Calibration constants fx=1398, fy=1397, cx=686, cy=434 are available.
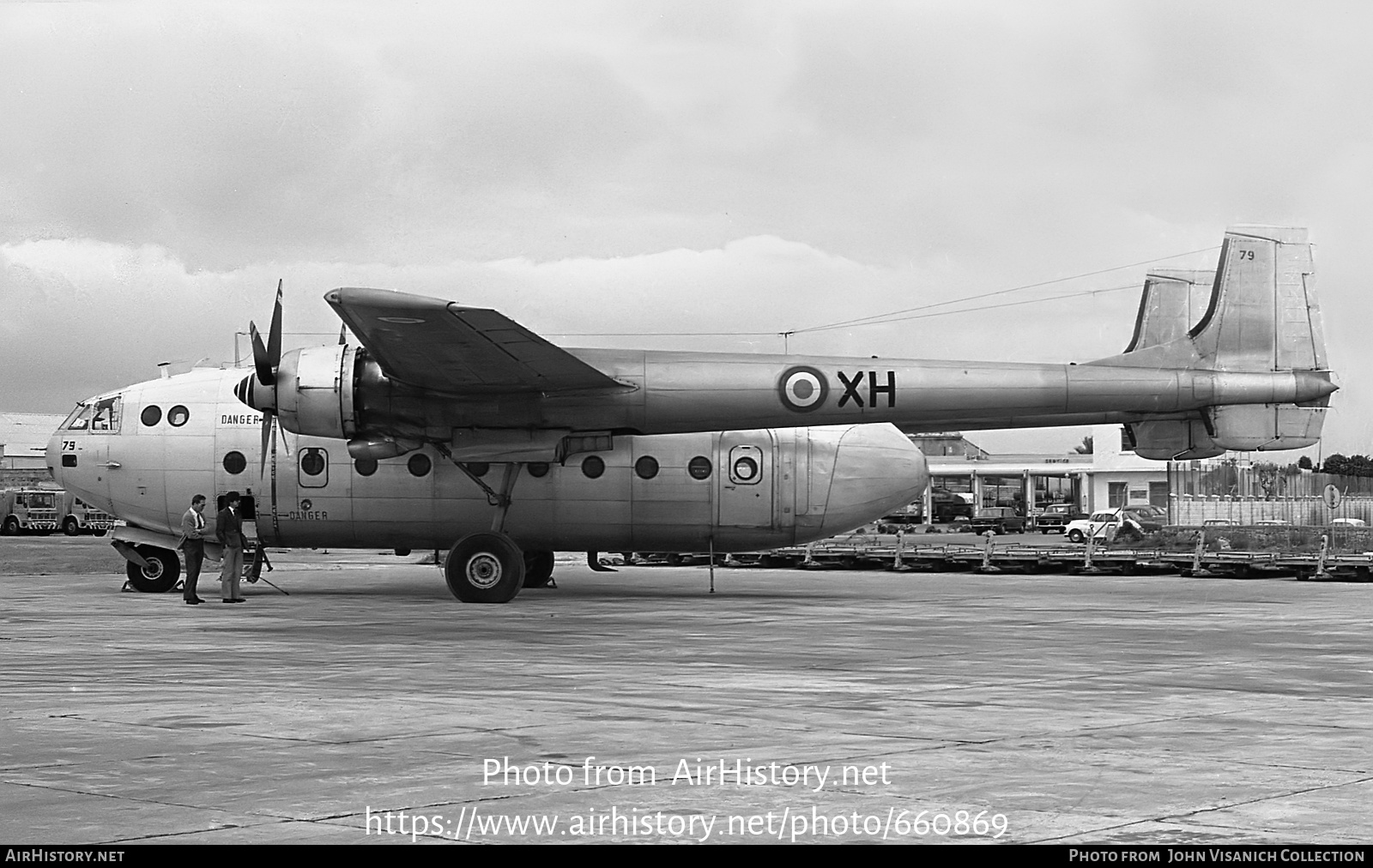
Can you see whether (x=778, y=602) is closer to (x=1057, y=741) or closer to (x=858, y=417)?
(x=858, y=417)

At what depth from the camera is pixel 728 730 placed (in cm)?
1001

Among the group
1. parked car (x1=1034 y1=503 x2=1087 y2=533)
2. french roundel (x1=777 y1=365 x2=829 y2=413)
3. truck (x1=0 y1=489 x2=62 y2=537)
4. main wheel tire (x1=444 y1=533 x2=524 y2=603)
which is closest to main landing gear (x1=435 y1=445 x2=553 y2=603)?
main wheel tire (x1=444 y1=533 x2=524 y2=603)

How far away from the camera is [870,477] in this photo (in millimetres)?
26688

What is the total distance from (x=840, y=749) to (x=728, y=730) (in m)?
1.11

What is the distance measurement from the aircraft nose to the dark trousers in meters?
11.3

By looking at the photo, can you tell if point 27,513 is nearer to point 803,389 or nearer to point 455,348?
point 455,348

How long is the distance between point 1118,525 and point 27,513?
52189 millimetres

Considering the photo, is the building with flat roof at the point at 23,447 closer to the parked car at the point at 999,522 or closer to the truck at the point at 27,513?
the truck at the point at 27,513

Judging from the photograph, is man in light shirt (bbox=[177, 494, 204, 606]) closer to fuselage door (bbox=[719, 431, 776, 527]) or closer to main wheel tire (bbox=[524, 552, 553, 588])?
main wheel tire (bbox=[524, 552, 553, 588])

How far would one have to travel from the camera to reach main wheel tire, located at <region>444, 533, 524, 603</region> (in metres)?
24.0

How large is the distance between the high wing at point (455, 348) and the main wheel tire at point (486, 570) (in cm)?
277

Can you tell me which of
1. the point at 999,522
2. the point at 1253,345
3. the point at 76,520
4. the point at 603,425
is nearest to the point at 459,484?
the point at 603,425

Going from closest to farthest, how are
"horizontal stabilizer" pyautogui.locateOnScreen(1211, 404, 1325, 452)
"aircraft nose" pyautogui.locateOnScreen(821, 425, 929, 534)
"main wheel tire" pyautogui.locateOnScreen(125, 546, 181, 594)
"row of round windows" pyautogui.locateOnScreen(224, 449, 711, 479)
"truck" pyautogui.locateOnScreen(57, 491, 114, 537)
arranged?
"horizontal stabilizer" pyautogui.locateOnScreen(1211, 404, 1325, 452) < "row of round windows" pyautogui.locateOnScreen(224, 449, 711, 479) < "aircraft nose" pyautogui.locateOnScreen(821, 425, 929, 534) < "main wheel tire" pyautogui.locateOnScreen(125, 546, 181, 594) < "truck" pyautogui.locateOnScreen(57, 491, 114, 537)

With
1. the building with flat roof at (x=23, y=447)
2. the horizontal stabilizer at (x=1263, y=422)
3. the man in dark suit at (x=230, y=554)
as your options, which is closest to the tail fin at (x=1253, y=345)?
the horizontal stabilizer at (x=1263, y=422)
